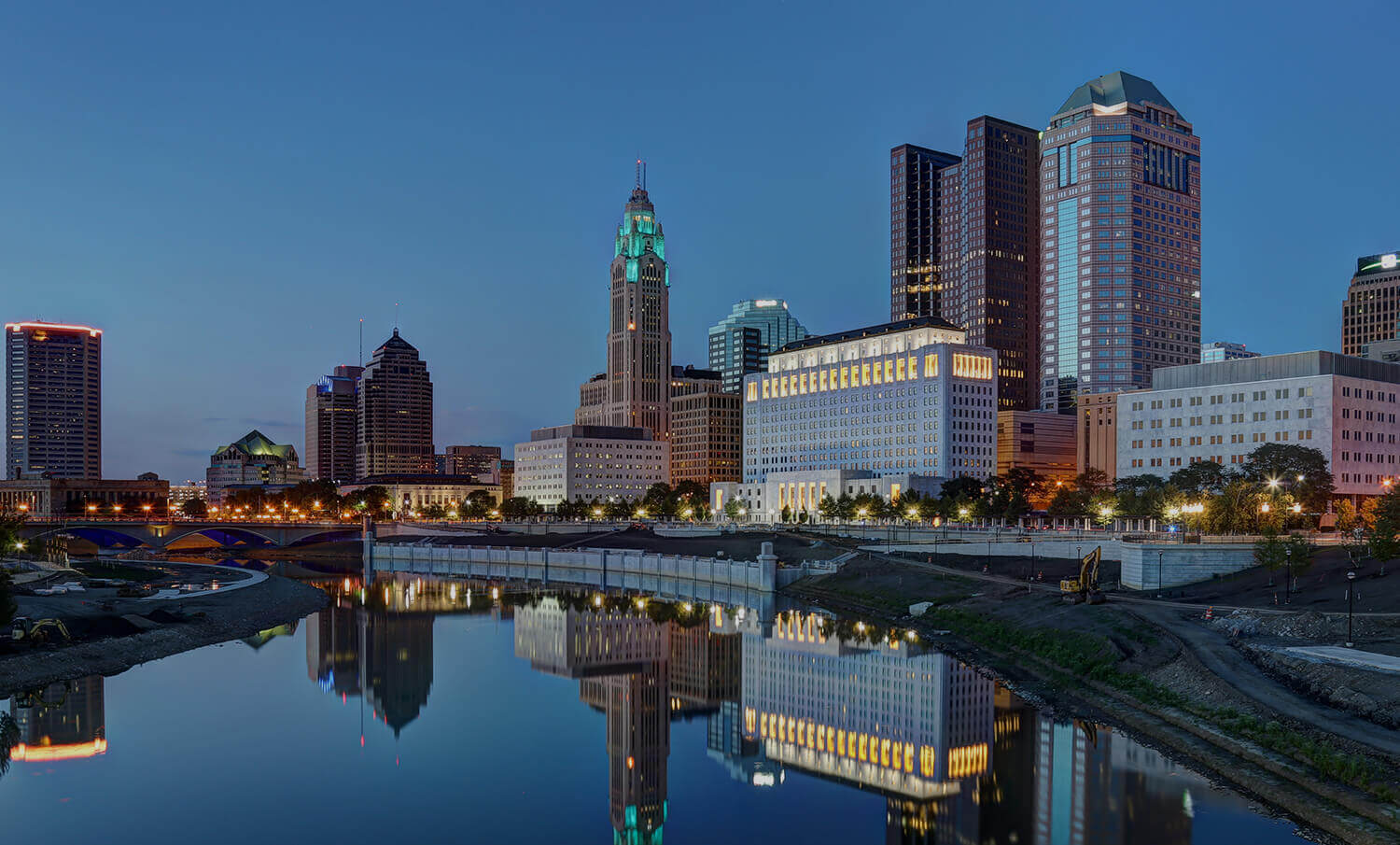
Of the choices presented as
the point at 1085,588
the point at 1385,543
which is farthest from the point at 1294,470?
the point at 1085,588

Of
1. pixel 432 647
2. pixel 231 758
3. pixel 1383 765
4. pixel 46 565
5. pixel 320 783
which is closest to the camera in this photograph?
pixel 1383 765

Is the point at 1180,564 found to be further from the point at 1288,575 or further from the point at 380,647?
the point at 380,647

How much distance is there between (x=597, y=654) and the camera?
8275 centimetres

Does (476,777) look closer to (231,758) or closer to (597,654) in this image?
(231,758)

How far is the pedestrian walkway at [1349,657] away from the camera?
156 ft

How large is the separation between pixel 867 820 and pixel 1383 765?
17.7 metres

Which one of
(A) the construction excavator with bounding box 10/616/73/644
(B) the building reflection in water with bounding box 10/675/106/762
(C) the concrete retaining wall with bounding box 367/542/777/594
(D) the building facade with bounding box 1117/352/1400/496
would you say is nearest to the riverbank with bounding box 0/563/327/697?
(A) the construction excavator with bounding box 10/616/73/644

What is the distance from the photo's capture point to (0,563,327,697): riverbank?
6309 centimetres

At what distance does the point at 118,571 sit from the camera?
118 meters

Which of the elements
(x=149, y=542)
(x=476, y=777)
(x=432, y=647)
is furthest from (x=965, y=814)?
(x=149, y=542)

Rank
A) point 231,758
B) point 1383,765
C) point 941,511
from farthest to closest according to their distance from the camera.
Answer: point 941,511 < point 231,758 < point 1383,765

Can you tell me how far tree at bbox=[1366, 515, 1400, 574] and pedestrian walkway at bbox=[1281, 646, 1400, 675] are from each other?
78.9ft

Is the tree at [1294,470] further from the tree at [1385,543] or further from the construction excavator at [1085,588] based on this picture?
the construction excavator at [1085,588]

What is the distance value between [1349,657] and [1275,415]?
11746cm
